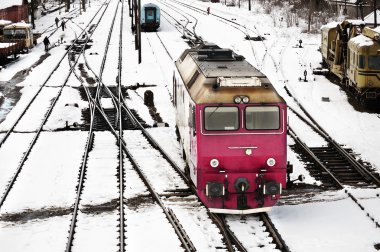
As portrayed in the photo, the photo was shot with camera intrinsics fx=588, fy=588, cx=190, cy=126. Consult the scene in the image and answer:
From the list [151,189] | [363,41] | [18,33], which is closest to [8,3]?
[18,33]

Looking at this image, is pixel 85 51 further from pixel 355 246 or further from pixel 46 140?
pixel 355 246

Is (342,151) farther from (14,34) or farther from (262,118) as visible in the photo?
(14,34)

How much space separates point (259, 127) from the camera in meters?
12.6

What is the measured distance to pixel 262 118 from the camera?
41.4 ft

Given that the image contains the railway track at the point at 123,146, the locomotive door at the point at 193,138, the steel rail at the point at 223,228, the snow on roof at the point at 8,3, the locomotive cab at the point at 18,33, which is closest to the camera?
the steel rail at the point at 223,228

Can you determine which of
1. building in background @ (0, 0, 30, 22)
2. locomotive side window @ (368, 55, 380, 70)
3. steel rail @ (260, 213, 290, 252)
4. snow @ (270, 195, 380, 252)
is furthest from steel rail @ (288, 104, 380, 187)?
building in background @ (0, 0, 30, 22)

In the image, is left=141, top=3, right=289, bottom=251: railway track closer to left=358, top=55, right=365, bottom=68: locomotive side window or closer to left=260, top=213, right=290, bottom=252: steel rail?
left=260, top=213, right=290, bottom=252: steel rail

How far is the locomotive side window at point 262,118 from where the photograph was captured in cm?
1258

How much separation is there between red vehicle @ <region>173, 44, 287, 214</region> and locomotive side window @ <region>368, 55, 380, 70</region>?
12978mm

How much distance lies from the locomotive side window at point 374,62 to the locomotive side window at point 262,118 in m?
13.2

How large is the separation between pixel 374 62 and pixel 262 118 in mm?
13447

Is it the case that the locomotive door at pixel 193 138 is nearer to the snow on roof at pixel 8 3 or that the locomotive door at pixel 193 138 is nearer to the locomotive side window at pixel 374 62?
the locomotive side window at pixel 374 62

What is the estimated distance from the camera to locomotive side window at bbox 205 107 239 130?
41.2 ft

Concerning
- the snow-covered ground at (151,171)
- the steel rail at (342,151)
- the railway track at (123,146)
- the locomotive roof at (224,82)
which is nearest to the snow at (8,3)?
the snow-covered ground at (151,171)
